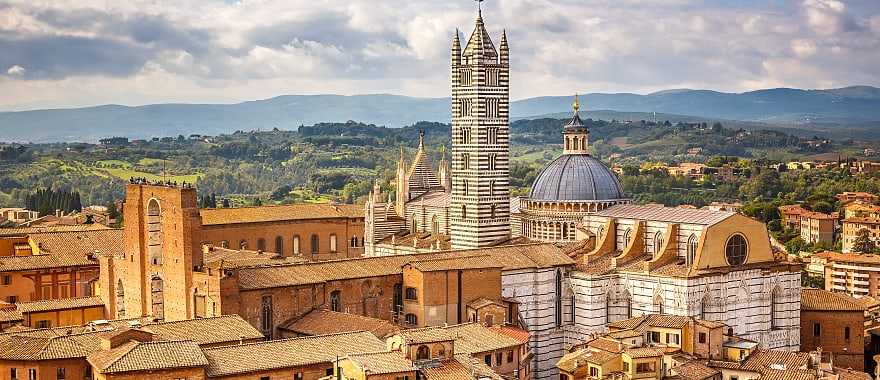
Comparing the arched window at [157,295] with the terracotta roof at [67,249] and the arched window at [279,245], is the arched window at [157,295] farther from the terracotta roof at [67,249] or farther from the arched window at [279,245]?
the arched window at [279,245]

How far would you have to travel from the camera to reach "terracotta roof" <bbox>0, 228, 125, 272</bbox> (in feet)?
191

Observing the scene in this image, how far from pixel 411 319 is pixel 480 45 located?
1519cm

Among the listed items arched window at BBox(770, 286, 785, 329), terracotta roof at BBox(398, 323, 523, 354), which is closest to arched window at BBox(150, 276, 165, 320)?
terracotta roof at BBox(398, 323, 523, 354)

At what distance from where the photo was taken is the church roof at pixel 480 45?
190 feet

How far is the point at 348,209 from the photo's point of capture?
2881 inches

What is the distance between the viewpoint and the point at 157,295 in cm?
4897

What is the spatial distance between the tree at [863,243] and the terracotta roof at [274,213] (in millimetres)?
37414

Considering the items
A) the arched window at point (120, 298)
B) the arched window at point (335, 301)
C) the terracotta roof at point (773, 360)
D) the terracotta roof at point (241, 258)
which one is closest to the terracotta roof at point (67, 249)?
the terracotta roof at point (241, 258)

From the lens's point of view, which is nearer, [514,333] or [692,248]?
[514,333]

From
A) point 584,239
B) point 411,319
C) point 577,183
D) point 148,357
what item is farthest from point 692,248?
point 148,357

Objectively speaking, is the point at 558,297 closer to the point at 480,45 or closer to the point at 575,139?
the point at 575,139

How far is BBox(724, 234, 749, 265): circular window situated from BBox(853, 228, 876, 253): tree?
4272 cm

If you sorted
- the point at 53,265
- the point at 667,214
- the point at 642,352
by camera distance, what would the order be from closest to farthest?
the point at 642,352
the point at 667,214
the point at 53,265

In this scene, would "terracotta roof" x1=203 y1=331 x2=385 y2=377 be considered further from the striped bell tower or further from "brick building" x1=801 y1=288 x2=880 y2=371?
"brick building" x1=801 y1=288 x2=880 y2=371
